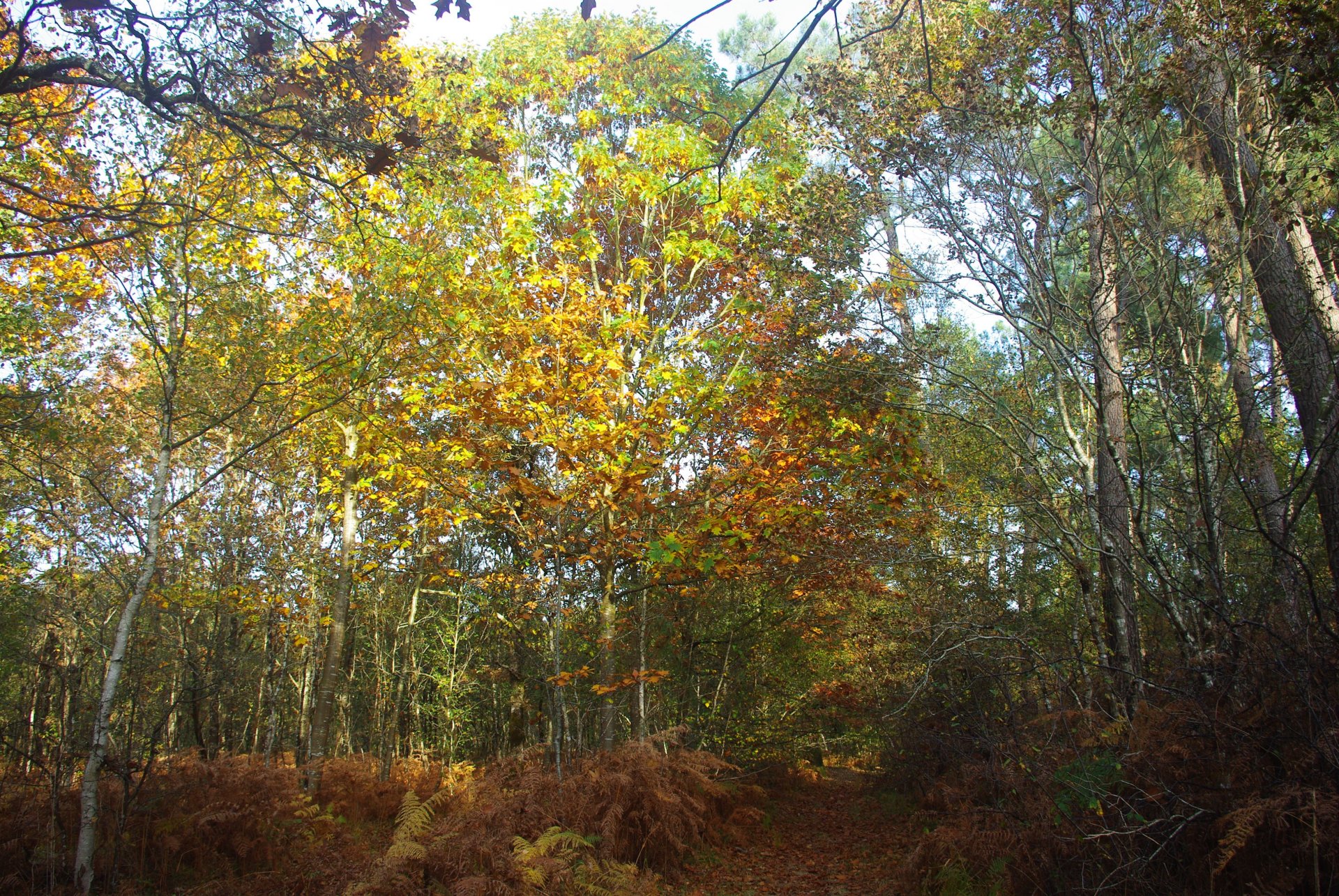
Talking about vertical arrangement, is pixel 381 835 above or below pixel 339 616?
below

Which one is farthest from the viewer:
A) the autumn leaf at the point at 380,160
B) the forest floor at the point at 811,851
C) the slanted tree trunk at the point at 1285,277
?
the forest floor at the point at 811,851

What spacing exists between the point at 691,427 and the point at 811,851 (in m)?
4.83

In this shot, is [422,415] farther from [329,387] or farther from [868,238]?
[868,238]

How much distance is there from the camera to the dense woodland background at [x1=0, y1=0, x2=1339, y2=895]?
3.94 metres

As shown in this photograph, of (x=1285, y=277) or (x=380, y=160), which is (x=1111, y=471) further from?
(x=380, y=160)

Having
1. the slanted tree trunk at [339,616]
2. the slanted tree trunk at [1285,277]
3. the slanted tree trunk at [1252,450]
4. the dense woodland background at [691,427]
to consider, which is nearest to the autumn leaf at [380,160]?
the dense woodland background at [691,427]

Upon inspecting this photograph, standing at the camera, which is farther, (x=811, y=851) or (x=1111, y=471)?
(x=811, y=851)

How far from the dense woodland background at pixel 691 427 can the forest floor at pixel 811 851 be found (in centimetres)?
49

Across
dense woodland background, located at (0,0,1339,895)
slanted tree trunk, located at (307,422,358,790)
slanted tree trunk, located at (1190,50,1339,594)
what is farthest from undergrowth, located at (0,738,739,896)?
slanted tree trunk, located at (1190,50,1339,594)

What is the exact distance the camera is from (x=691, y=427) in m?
8.91

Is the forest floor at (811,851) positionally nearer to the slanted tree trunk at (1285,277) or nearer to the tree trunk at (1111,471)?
the tree trunk at (1111,471)

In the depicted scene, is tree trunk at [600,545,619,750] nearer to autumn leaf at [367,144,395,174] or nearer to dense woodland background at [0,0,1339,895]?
dense woodland background at [0,0,1339,895]

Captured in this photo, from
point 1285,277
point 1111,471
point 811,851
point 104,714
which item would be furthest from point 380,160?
point 811,851

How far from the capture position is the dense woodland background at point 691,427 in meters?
3.94
